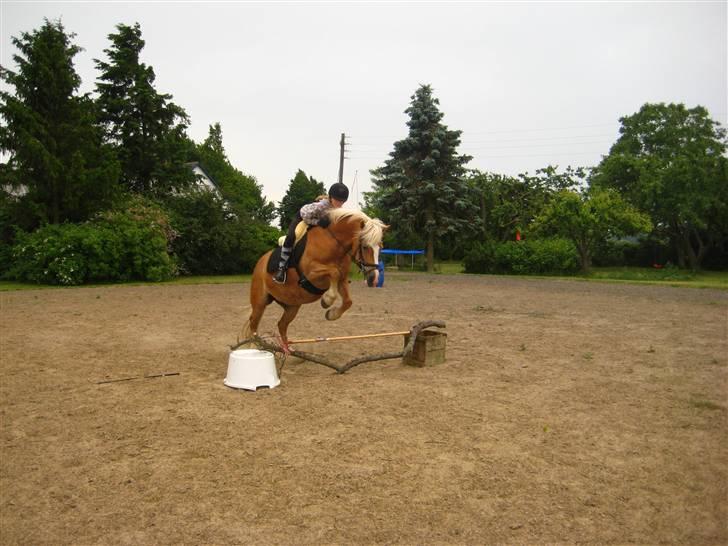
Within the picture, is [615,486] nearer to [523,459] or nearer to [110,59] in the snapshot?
[523,459]

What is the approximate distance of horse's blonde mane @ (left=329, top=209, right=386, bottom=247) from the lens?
20.3 feet

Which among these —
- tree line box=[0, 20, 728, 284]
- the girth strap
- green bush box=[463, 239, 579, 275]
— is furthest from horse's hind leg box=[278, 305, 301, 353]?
green bush box=[463, 239, 579, 275]

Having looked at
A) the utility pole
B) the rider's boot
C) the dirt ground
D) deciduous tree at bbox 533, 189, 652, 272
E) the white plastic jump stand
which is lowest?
the dirt ground

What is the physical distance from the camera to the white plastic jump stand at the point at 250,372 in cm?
620

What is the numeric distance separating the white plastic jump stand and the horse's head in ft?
5.11

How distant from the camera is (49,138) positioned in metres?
22.1

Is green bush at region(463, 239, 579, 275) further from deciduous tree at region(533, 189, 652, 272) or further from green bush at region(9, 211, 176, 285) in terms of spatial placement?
green bush at region(9, 211, 176, 285)

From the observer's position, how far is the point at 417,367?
296 inches

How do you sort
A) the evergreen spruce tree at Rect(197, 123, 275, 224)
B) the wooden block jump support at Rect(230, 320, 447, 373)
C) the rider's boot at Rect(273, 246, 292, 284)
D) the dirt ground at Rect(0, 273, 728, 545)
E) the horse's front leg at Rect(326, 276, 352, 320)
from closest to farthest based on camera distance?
the dirt ground at Rect(0, 273, 728, 545)
the horse's front leg at Rect(326, 276, 352, 320)
the rider's boot at Rect(273, 246, 292, 284)
the wooden block jump support at Rect(230, 320, 447, 373)
the evergreen spruce tree at Rect(197, 123, 275, 224)

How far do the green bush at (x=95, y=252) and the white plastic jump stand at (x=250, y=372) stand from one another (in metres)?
17.6

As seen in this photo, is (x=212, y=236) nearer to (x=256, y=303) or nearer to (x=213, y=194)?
(x=213, y=194)

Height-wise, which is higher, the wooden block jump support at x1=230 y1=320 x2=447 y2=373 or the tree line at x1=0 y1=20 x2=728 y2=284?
the tree line at x1=0 y1=20 x2=728 y2=284

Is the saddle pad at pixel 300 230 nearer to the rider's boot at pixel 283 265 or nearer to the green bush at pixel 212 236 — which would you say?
the rider's boot at pixel 283 265

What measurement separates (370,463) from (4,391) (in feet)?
14.9
